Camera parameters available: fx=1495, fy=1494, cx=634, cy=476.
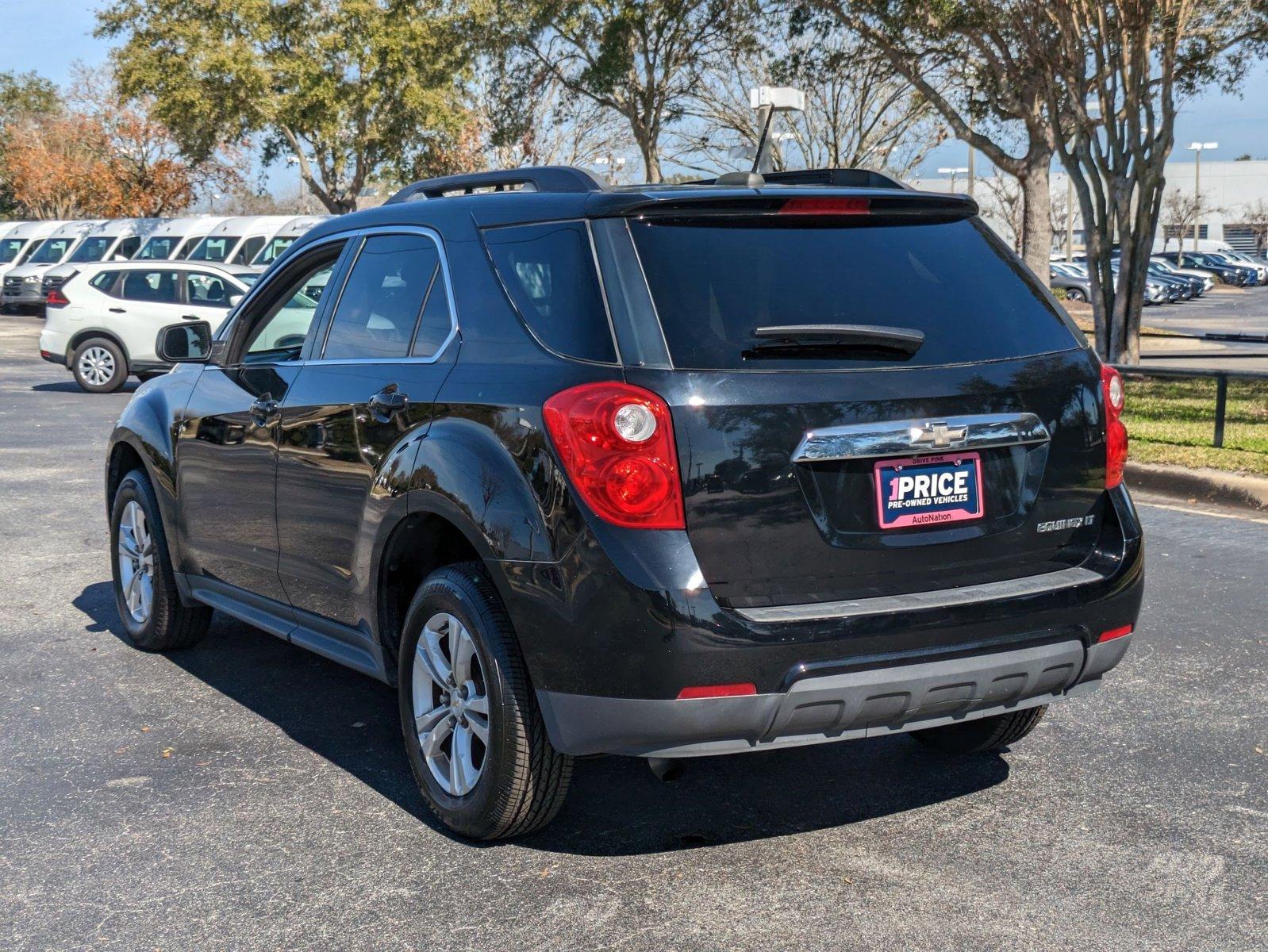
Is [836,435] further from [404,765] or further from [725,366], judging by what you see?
[404,765]

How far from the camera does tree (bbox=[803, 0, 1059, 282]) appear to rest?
18859mm

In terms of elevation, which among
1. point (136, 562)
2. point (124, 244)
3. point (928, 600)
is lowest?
point (136, 562)

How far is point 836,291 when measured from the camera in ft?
13.1

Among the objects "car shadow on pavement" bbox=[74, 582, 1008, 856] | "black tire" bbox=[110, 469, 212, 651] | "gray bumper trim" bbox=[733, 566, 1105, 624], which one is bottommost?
"car shadow on pavement" bbox=[74, 582, 1008, 856]

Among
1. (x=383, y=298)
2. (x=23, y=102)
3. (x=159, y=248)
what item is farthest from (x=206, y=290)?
(x=23, y=102)

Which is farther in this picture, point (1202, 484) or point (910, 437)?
point (1202, 484)

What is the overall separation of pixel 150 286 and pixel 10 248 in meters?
27.5

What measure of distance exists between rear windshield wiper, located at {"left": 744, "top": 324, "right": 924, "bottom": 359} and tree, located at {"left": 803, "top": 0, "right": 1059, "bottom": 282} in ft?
51.0

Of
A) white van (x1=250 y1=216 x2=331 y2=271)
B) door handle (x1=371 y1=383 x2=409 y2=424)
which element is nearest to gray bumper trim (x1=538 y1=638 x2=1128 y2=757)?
door handle (x1=371 y1=383 x2=409 y2=424)

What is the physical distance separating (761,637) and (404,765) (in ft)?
5.65

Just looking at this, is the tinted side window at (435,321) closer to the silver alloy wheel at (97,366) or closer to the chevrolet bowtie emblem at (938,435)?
the chevrolet bowtie emblem at (938,435)

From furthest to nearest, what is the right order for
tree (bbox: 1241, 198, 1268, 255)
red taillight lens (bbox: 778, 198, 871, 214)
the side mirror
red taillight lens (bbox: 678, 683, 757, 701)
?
tree (bbox: 1241, 198, 1268, 255) → the side mirror → red taillight lens (bbox: 778, 198, 871, 214) → red taillight lens (bbox: 678, 683, 757, 701)

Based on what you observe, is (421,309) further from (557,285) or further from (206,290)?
(206,290)

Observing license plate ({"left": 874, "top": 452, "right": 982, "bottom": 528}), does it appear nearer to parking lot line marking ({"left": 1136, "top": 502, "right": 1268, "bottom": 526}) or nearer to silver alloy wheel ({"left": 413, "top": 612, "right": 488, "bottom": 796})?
silver alloy wheel ({"left": 413, "top": 612, "right": 488, "bottom": 796})
